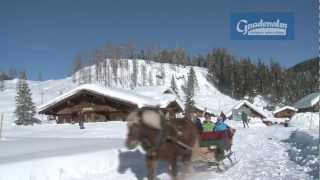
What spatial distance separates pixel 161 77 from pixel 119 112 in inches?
4450

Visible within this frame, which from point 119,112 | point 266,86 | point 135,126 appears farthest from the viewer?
point 266,86

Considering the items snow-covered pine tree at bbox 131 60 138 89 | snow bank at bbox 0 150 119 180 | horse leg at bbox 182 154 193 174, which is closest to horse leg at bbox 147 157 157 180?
horse leg at bbox 182 154 193 174

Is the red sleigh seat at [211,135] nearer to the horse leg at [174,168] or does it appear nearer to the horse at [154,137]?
the horse at [154,137]

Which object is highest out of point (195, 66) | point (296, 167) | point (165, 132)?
point (195, 66)

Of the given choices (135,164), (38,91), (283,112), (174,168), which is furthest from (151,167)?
(38,91)

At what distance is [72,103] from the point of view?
44.3m

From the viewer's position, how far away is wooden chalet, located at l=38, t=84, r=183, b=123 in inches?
1649

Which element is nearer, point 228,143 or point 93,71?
point 228,143

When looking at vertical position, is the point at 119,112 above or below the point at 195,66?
below

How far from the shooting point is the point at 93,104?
143 feet

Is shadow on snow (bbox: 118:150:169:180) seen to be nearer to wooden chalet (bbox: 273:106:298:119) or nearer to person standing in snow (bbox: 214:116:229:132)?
person standing in snow (bbox: 214:116:229:132)

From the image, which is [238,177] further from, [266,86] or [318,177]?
[266,86]

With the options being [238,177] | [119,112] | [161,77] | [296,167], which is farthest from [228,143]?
[161,77]

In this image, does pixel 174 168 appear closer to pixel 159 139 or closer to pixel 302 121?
pixel 159 139
